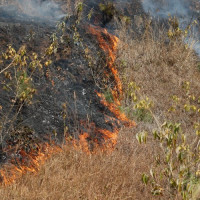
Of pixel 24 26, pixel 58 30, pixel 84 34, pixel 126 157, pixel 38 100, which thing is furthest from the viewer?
pixel 84 34

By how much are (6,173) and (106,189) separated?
2.68ft

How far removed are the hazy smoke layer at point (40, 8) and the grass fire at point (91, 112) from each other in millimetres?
27

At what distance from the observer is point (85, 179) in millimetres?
2512

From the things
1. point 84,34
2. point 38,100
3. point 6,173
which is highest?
point 84,34

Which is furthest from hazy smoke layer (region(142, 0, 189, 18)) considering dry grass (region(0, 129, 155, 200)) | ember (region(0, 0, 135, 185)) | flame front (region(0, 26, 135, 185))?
dry grass (region(0, 129, 155, 200))

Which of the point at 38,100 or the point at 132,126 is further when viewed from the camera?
the point at 132,126

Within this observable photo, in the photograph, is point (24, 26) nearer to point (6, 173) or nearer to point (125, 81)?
point (125, 81)

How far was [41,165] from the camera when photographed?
107 inches

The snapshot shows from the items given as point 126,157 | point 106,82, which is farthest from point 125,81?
point 126,157

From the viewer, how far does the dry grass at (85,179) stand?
2266 mm

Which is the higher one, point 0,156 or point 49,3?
point 49,3

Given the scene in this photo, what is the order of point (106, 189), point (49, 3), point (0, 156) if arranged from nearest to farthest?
1. point (106, 189)
2. point (0, 156)
3. point (49, 3)

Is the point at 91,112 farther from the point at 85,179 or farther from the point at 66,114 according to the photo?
the point at 85,179

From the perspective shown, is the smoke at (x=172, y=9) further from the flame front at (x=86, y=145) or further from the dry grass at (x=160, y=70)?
the flame front at (x=86, y=145)
